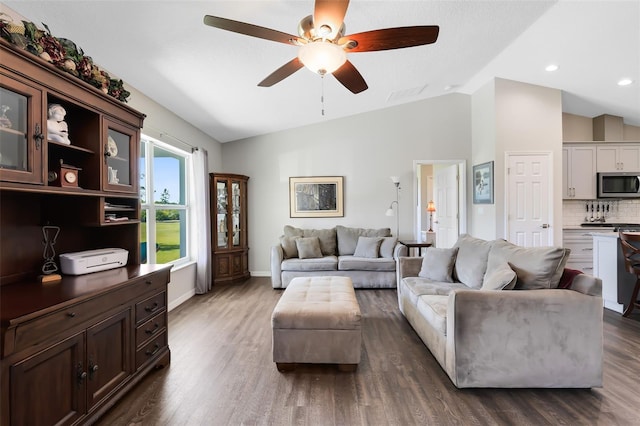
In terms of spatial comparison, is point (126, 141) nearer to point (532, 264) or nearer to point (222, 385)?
point (222, 385)

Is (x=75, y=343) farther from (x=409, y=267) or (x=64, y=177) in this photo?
(x=409, y=267)

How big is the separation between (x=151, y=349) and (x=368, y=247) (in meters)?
3.35

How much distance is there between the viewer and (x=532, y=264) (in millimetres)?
2121

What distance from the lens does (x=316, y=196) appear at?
550 centimetres

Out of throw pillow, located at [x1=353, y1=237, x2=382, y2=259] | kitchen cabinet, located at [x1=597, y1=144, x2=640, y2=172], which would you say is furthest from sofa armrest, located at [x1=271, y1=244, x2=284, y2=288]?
kitchen cabinet, located at [x1=597, y1=144, x2=640, y2=172]

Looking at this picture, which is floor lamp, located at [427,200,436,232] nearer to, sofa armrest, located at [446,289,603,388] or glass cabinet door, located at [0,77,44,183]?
sofa armrest, located at [446,289,603,388]

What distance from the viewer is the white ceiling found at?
2092mm

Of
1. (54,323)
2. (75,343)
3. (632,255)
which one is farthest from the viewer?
(632,255)

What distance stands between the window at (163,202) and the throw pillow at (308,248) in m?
1.69

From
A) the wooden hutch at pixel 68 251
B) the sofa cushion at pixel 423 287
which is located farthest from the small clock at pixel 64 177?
the sofa cushion at pixel 423 287

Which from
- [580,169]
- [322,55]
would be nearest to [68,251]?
[322,55]

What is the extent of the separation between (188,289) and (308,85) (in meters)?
3.22

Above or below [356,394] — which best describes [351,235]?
above

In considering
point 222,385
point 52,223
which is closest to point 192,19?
point 52,223
